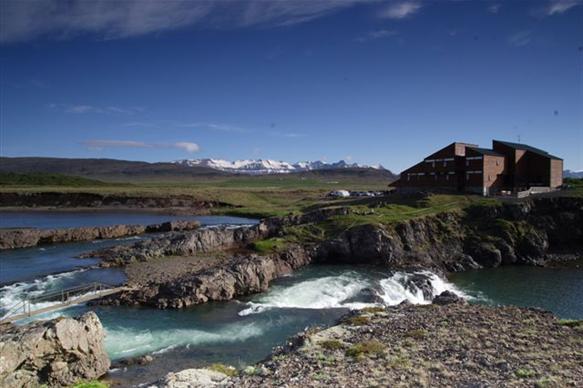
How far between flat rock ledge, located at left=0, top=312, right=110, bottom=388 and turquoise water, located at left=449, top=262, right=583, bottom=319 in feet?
101

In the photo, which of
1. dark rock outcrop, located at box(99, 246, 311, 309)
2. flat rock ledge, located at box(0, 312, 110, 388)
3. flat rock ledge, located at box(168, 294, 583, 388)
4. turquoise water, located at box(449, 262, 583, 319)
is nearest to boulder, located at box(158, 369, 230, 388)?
flat rock ledge, located at box(168, 294, 583, 388)

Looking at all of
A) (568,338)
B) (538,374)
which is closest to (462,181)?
(568,338)

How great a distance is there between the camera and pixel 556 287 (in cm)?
4247

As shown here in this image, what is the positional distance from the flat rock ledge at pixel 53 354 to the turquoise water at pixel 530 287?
1214 inches

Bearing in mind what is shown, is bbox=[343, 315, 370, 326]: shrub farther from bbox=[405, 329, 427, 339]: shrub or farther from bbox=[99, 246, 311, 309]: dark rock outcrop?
bbox=[99, 246, 311, 309]: dark rock outcrop

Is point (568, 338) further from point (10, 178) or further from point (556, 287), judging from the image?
point (10, 178)

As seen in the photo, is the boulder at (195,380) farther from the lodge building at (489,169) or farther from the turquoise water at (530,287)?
the lodge building at (489,169)

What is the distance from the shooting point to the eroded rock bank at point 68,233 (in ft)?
197

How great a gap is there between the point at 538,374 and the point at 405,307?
1329cm

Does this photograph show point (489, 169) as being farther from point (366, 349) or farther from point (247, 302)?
point (366, 349)

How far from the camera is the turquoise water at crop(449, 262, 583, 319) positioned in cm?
3681

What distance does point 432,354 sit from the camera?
1819 centimetres

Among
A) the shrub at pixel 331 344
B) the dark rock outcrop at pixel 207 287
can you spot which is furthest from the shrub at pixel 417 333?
the dark rock outcrop at pixel 207 287

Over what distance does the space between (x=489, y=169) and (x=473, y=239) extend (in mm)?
18729
